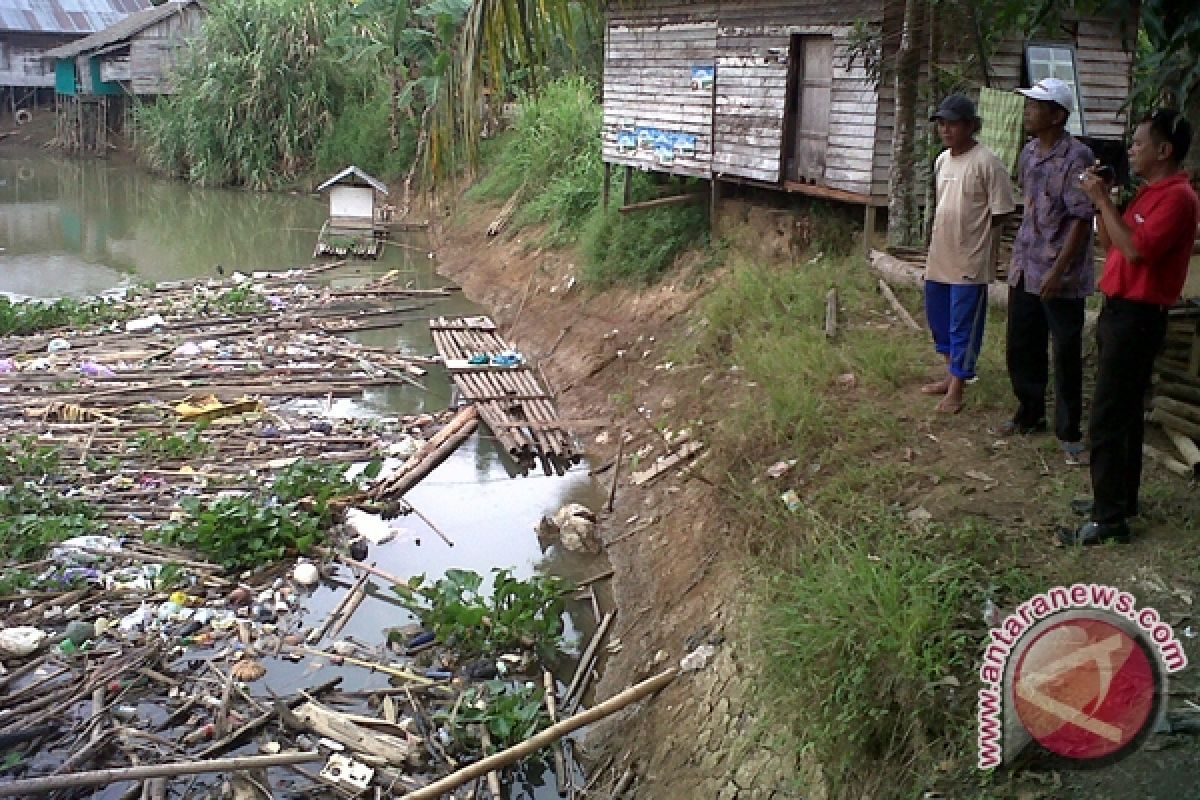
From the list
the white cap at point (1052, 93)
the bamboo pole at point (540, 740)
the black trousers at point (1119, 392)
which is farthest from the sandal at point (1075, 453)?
the bamboo pole at point (540, 740)

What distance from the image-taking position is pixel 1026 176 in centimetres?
520

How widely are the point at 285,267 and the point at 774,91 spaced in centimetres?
1012

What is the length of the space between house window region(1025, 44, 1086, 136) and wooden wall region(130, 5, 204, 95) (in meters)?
28.4

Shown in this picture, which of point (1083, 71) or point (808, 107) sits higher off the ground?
point (1083, 71)

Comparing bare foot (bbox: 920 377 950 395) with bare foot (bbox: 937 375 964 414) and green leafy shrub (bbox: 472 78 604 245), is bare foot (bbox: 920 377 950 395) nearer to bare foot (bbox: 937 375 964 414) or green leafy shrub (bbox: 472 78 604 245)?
bare foot (bbox: 937 375 964 414)

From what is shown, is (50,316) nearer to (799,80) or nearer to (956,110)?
(799,80)

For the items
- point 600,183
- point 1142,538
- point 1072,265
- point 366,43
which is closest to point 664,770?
point 1142,538

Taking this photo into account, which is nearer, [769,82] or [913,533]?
[913,533]

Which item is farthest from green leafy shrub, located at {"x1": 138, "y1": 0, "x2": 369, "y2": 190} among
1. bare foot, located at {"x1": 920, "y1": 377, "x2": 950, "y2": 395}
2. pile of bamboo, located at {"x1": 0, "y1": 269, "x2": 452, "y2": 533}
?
bare foot, located at {"x1": 920, "y1": 377, "x2": 950, "y2": 395}

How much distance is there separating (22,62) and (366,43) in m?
19.6

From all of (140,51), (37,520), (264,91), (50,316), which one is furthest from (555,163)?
(140,51)

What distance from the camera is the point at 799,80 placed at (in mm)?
10586

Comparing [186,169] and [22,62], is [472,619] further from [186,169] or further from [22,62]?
[22,62]

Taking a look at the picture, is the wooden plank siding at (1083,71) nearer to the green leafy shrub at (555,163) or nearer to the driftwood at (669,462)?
the driftwood at (669,462)
